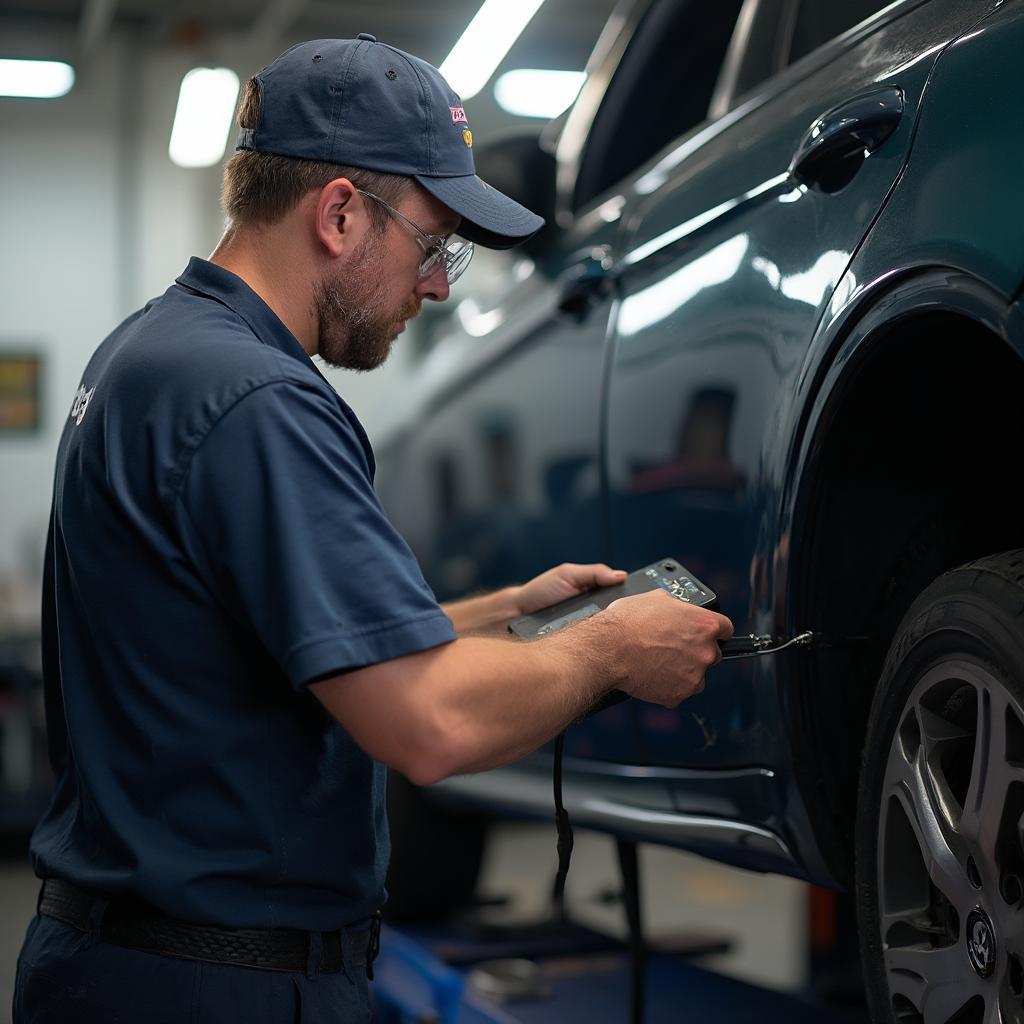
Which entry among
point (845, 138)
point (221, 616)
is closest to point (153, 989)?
point (221, 616)

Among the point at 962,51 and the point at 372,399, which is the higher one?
the point at 372,399

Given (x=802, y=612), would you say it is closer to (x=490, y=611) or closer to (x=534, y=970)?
(x=490, y=611)

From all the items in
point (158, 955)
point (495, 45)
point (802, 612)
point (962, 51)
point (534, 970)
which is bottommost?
point (534, 970)

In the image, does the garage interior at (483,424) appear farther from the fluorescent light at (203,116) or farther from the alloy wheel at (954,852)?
the alloy wheel at (954,852)

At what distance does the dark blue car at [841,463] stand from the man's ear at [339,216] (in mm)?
462

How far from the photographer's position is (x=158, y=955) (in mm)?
1316

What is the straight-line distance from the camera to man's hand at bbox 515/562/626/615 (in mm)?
1775

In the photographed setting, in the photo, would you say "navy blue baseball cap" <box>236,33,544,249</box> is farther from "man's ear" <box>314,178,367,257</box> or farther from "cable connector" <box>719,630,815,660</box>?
"cable connector" <box>719,630,815,660</box>

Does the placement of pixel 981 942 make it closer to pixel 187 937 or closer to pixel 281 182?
pixel 187 937

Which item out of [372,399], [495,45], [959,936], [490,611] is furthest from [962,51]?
[372,399]

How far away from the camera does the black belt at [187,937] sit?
1.32m

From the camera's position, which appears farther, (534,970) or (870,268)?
(534,970)

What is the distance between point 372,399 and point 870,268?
7.59 metres

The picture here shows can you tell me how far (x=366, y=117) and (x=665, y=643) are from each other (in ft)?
2.01
